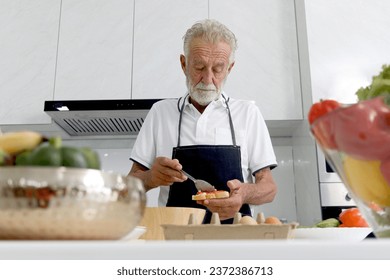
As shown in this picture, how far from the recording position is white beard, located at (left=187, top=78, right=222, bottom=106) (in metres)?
1.65

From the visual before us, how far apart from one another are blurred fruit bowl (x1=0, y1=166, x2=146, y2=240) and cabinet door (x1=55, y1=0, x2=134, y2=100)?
1895 millimetres

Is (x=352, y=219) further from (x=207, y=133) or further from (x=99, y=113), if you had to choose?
(x=99, y=113)

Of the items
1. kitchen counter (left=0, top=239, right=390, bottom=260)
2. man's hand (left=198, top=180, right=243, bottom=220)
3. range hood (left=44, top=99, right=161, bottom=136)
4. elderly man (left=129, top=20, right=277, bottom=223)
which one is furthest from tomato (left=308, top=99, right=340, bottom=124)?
range hood (left=44, top=99, right=161, bottom=136)

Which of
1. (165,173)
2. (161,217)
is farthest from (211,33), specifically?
(161,217)

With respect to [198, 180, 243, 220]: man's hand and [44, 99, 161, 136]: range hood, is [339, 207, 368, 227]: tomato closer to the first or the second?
[198, 180, 243, 220]: man's hand

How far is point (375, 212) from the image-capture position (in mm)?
413

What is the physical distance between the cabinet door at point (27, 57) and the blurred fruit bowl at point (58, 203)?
1.98m

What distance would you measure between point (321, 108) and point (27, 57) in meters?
2.23

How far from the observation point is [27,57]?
2326 mm

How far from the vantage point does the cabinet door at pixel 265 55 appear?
2195 millimetres

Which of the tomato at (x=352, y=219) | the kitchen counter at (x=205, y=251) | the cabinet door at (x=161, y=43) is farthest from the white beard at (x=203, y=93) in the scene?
the kitchen counter at (x=205, y=251)
